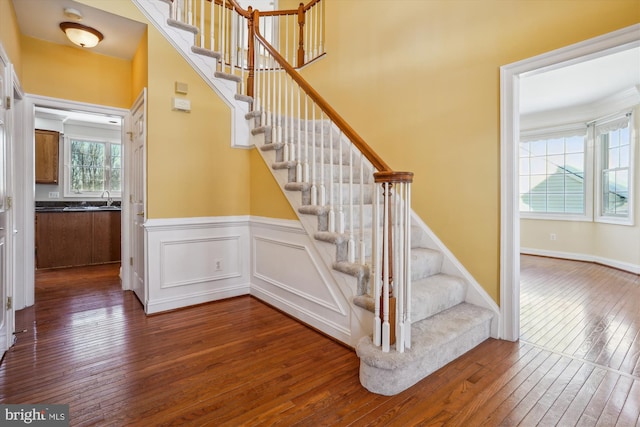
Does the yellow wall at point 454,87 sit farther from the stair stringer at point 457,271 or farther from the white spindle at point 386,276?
the white spindle at point 386,276

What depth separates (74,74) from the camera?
136 inches

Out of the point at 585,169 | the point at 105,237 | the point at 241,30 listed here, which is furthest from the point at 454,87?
the point at 105,237

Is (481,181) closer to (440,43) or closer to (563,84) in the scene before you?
(440,43)

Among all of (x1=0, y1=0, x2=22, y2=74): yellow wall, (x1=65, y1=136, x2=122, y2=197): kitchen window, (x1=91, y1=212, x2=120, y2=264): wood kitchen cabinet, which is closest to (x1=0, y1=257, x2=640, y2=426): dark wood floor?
(x1=0, y1=0, x2=22, y2=74): yellow wall

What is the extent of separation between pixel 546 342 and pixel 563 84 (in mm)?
3952

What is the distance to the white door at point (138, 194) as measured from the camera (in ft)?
10.4

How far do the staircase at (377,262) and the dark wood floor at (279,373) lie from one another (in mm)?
167

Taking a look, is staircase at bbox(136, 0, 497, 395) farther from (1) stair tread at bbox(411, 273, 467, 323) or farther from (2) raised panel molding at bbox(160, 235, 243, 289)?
(2) raised panel molding at bbox(160, 235, 243, 289)

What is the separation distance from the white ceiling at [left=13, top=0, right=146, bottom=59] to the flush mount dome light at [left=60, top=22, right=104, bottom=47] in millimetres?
39

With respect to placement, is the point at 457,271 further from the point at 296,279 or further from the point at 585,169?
the point at 585,169

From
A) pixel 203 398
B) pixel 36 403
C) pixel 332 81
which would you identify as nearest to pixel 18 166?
pixel 36 403

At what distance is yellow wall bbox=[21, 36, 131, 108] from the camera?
10.5 feet

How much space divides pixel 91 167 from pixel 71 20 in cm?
409

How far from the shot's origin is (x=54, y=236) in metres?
5.04
